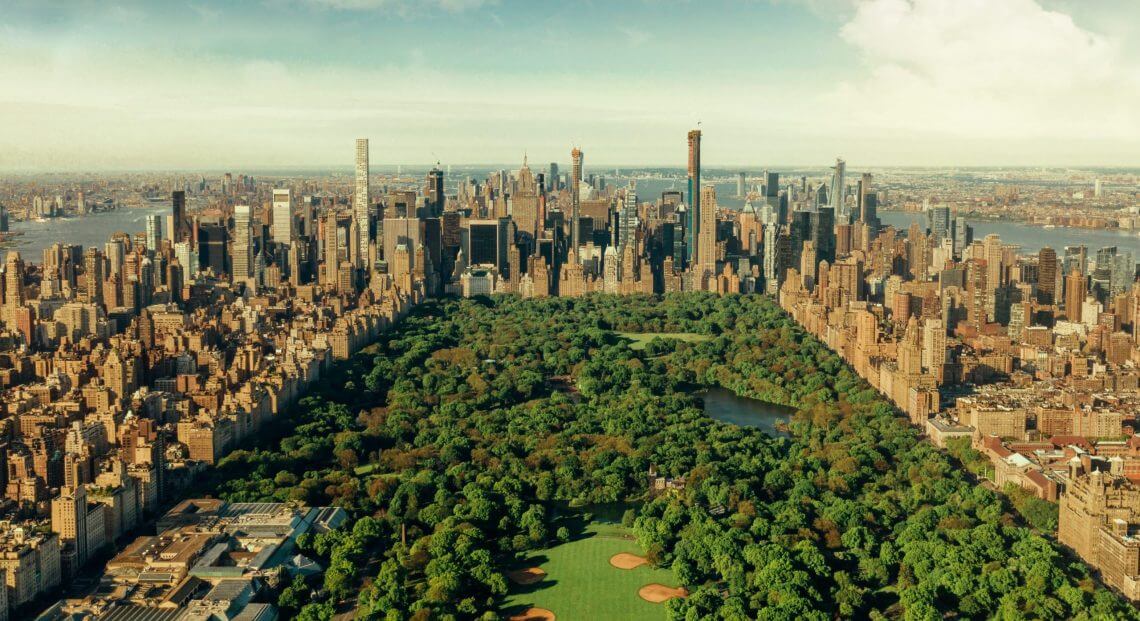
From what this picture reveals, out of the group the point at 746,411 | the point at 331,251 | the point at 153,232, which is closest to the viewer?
the point at 746,411

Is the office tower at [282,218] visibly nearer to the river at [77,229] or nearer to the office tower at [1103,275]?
the river at [77,229]

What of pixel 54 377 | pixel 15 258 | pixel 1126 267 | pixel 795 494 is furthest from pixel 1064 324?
pixel 15 258

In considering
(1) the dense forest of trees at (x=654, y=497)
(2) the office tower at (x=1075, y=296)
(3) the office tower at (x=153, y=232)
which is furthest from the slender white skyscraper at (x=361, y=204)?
(2) the office tower at (x=1075, y=296)

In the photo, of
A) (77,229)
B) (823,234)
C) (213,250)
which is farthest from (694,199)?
(77,229)

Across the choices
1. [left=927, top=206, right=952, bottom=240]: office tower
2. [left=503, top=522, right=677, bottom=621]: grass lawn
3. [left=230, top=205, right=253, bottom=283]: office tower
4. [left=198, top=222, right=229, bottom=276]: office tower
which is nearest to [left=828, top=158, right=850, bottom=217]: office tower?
[left=927, top=206, right=952, bottom=240]: office tower

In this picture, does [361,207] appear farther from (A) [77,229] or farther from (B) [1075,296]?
(B) [1075,296]

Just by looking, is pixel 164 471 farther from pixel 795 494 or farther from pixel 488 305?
pixel 488 305
